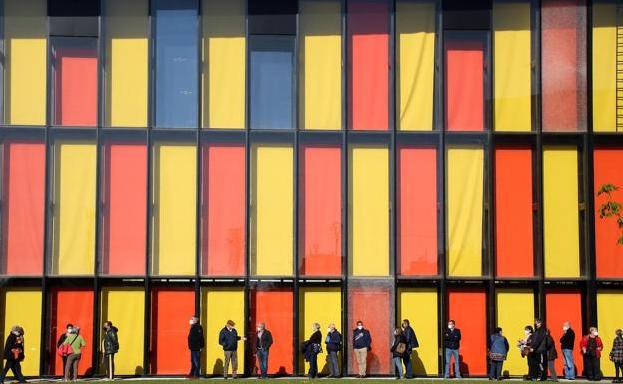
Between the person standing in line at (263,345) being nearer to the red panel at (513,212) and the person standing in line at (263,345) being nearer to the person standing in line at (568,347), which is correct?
the red panel at (513,212)

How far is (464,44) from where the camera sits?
30.1 meters

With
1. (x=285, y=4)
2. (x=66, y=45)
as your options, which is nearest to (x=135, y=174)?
(x=66, y=45)

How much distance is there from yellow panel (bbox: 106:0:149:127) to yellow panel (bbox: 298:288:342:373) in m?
6.62

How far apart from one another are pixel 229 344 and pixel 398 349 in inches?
173

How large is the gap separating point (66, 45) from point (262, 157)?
6.27m

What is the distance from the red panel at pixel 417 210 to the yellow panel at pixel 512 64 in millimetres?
2348

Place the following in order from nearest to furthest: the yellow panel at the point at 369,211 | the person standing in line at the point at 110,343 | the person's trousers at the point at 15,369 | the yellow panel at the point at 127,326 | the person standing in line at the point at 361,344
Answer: the person's trousers at the point at 15,369 < the person standing in line at the point at 110,343 < the person standing in line at the point at 361,344 < the yellow panel at the point at 127,326 < the yellow panel at the point at 369,211

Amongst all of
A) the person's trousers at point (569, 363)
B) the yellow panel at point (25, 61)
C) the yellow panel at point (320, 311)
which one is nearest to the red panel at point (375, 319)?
the yellow panel at point (320, 311)

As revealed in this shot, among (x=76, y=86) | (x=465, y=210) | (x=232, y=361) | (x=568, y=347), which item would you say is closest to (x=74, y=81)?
(x=76, y=86)

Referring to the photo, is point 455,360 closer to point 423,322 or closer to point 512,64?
point 423,322

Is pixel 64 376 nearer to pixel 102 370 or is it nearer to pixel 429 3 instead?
pixel 102 370

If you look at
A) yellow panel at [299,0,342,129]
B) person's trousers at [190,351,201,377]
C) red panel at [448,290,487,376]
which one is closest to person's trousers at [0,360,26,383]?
person's trousers at [190,351,201,377]

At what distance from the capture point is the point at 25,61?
96.2 ft

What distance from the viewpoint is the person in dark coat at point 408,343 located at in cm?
2780
